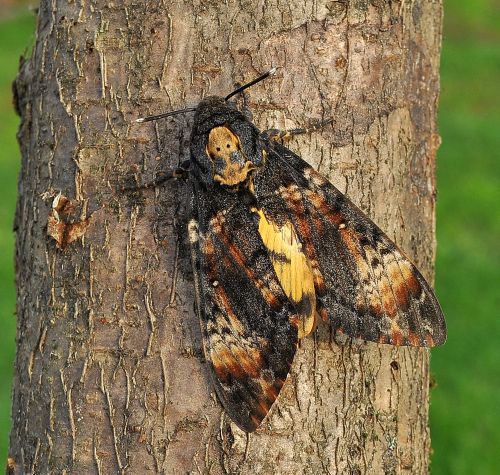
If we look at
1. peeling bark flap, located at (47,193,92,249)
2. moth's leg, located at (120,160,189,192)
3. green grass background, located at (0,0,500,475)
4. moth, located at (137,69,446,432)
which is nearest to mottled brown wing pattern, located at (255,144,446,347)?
moth, located at (137,69,446,432)

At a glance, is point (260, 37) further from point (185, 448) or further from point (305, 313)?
point (185, 448)

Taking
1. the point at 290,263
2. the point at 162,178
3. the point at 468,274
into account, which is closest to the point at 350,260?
the point at 290,263

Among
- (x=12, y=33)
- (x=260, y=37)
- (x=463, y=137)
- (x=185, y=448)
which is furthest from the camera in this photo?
(x=12, y=33)

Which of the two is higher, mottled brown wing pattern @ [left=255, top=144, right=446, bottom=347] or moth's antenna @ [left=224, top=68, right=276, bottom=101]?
moth's antenna @ [left=224, top=68, right=276, bottom=101]

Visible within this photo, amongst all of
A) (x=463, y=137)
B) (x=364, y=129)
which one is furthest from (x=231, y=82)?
(x=463, y=137)

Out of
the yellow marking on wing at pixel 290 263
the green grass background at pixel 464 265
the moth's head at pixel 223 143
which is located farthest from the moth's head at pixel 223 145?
the green grass background at pixel 464 265

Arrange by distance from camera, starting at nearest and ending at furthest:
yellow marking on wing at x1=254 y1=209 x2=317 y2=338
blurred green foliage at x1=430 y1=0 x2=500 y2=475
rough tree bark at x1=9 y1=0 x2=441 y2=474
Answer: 1. rough tree bark at x1=9 y1=0 x2=441 y2=474
2. yellow marking on wing at x1=254 y1=209 x2=317 y2=338
3. blurred green foliage at x1=430 y1=0 x2=500 y2=475

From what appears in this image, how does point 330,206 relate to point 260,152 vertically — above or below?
below

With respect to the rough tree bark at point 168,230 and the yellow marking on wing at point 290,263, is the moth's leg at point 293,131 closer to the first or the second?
the rough tree bark at point 168,230

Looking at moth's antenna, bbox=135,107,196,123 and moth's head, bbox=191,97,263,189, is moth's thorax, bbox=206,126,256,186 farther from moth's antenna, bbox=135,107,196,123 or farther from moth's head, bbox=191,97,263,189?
moth's antenna, bbox=135,107,196,123
